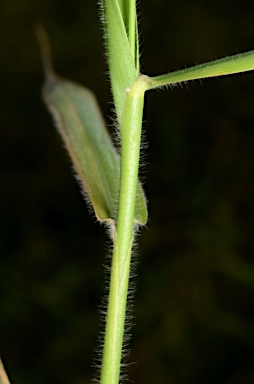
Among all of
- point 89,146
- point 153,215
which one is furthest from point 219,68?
point 153,215

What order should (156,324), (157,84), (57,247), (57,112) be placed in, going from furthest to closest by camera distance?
1. (57,247)
2. (156,324)
3. (57,112)
4. (157,84)

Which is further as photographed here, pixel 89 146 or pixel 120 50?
pixel 89 146

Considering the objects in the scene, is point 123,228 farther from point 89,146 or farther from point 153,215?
point 153,215

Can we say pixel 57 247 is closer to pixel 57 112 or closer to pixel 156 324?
pixel 156 324

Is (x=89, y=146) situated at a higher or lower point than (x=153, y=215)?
lower

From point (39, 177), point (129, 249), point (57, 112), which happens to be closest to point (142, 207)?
point (129, 249)

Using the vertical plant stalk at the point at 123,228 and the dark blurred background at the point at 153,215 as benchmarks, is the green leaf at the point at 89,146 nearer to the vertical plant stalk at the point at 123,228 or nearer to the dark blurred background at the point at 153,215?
the vertical plant stalk at the point at 123,228

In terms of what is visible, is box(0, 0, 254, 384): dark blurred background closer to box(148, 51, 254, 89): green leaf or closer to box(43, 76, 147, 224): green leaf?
box(43, 76, 147, 224): green leaf

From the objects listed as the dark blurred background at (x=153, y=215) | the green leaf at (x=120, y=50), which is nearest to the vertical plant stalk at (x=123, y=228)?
the green leaf at (x=120, y=50)
